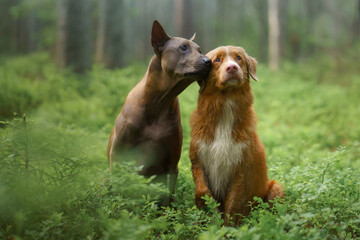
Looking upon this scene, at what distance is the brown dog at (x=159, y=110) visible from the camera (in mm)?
3404

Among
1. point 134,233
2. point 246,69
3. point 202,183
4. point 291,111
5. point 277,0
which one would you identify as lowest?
point 291,111

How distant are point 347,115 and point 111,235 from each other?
27.1 feet

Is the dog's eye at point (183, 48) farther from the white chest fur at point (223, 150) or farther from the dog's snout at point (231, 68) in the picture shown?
the white chest fur at point (223, 150)

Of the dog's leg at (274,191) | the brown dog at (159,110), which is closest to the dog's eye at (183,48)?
the brown dog at (159,110)

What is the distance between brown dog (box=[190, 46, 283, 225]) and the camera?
3.46m

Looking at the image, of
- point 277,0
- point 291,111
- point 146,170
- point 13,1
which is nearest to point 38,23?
point 13,1

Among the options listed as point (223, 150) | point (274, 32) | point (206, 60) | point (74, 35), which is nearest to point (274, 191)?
point (223, 150)

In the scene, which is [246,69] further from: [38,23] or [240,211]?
[38,23]

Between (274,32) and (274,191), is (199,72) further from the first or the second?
(274,32)

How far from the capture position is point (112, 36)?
1216 cm

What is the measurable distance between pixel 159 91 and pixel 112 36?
9383mm

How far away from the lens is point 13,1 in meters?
29.7

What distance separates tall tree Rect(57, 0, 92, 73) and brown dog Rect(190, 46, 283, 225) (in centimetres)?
724

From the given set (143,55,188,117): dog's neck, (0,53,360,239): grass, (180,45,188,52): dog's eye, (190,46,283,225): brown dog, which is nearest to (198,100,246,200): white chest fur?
(190,46,283,225): brown dog
